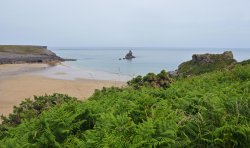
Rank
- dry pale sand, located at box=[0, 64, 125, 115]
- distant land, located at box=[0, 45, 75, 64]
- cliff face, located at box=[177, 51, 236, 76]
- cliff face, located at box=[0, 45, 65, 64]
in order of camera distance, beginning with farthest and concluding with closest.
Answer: cliff face, located at box=[0, 45, 65, 64]
distant land, located at box=[0, 45, 75, 64]
cliff face, located at box=[177, 51, 236, 76]
dry pale sand, located at box=[0, 64, 125, 115]

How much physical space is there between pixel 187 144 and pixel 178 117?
0.91 m

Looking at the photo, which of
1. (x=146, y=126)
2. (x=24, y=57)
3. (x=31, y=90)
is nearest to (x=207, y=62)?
(x=31, y=90)

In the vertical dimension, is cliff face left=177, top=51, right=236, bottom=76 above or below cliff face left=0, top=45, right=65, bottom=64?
above

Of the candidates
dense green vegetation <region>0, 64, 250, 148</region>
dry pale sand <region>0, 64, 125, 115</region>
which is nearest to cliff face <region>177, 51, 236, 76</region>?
dry pale sand <region>0, 64, 125, 115</region>

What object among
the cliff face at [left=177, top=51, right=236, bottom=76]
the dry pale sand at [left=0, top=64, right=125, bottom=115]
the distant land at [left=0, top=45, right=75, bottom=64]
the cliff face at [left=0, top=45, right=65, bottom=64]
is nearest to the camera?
the dry pale sand at [left=0, top=64, right=125, bottom=115]

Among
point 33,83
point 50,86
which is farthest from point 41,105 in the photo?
point 33,83

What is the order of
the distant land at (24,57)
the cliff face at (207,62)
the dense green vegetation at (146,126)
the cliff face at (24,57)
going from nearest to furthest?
the dense green vegetation at (146,126)
the cliff face at (207,62)
the distant land at (24,57)
the cliff face at (24,57)

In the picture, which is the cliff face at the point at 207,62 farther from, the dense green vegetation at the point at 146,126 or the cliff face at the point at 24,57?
the cliff face at the point at 24,57

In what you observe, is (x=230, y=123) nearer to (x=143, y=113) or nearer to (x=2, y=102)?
(x=143, y=113)

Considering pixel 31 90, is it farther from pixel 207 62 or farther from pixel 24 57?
pixel 24 57

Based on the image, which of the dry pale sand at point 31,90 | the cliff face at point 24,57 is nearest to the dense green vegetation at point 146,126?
the dry pale sand at point 31,90

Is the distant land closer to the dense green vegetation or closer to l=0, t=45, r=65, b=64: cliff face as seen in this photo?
l=0, t=45, r=65, b=64: cliff face

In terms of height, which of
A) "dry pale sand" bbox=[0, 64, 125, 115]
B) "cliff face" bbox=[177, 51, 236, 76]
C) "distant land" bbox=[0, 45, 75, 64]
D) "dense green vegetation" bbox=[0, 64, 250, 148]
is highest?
"dense green vegetation" bbox=[0, 64, 250, 148]

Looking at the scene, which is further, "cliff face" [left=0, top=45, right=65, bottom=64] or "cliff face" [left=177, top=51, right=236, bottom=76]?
"cliff face" [left=0, top=45, right=65, bottom=64]
